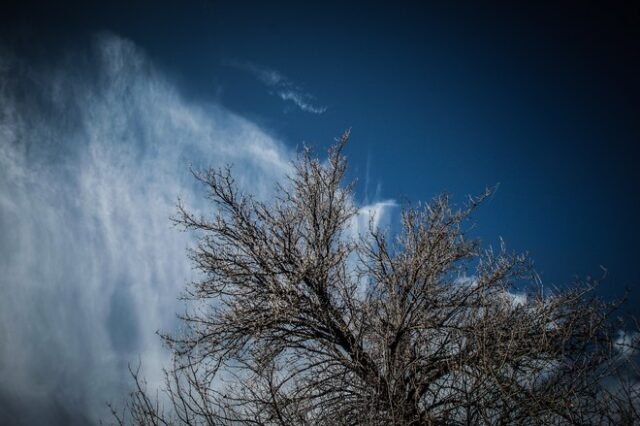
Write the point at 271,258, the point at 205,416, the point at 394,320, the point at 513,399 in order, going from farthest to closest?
the point at 271,258 < the point at 394,320 < the point at 513,399 < the point at 205,416

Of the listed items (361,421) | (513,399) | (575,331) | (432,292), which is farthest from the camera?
(432,292)

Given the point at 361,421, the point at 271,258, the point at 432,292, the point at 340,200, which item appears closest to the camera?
the point at 361,421

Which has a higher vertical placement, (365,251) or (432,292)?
(365,251)

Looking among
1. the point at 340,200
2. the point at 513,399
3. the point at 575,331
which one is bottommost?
the point at 513,399

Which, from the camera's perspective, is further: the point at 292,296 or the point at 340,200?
the point at 340,200

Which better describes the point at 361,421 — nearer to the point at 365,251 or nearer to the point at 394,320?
the point at 394,320

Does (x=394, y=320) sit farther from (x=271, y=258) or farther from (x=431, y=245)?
(x=271, y=258)

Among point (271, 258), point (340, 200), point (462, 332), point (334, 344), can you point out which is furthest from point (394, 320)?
point (340, 200)

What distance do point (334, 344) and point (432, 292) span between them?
68.4 inches

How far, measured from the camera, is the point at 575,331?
4.79 meters

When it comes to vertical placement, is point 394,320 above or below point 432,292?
below

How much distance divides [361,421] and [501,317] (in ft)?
7.45

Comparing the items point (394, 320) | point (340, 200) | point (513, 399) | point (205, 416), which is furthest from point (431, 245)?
point (205, 416)

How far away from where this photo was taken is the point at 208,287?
573 centimetres
